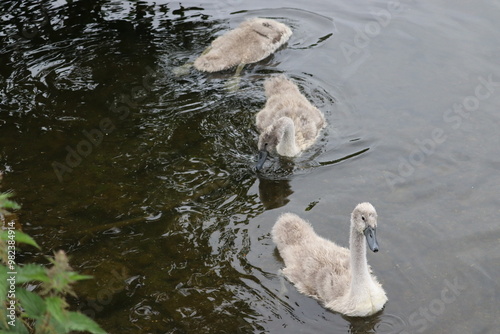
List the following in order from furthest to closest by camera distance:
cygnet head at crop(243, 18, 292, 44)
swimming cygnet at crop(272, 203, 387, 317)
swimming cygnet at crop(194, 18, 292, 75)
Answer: cygnet head at crop(243, 18, 292, 44)
swimming cygnet at crop(194, 18, 292, 75)
swimming cygnet at crop(272, 203, 387, 317)

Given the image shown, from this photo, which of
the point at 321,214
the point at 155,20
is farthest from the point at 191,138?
the point at 155,20

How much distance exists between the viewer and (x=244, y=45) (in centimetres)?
952

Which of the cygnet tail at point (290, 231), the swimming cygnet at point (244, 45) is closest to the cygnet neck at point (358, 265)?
the cygnet tail at point (290, 231)

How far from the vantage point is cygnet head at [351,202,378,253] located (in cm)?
535

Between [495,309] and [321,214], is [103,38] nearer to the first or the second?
[321,214]

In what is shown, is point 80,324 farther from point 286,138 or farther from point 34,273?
point 286,138

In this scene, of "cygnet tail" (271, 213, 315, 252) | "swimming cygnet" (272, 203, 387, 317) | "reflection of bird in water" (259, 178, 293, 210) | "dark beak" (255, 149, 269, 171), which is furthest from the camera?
"dark beak" (255, 149, 269, 171)

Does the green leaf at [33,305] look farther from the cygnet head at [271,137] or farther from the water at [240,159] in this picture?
the cygnet head at [271,137]

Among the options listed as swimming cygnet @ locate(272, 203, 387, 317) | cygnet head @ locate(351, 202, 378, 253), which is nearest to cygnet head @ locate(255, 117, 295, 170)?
swimming cygnet @ locate(272, 203, 387, 317)

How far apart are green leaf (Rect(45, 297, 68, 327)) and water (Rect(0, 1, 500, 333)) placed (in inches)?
107

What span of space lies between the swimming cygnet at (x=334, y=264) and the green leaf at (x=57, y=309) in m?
3.10

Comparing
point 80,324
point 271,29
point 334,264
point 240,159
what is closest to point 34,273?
point 80,324

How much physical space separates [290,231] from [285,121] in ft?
5.80

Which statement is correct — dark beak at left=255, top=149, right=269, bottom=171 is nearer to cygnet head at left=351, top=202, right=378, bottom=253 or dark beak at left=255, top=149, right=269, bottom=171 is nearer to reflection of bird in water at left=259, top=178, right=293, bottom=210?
reflection of bird in water at left=259, top=178, right=293, bottom=210
